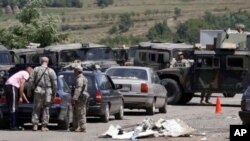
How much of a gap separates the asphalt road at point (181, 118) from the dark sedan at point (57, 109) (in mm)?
310

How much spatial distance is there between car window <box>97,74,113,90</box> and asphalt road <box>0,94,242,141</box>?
961 mm

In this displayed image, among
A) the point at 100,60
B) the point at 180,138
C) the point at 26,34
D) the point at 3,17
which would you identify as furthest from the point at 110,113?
the point at 3,17

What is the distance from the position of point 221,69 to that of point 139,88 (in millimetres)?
7567

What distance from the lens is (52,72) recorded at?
76.6ft

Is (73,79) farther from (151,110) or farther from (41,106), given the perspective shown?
(151,110)

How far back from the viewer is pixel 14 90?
23922 millimetres

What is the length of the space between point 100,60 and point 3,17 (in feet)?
266

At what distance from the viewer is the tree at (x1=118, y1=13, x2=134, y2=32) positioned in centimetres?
13025

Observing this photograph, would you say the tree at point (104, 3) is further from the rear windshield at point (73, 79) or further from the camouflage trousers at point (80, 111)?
the camouflage trousers at point (80, 111)

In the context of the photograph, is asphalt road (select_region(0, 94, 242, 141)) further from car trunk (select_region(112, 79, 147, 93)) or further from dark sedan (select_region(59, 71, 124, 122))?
car trunk (select_region(112, 79, 147, 93))

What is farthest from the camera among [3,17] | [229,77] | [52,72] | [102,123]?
[3,17]

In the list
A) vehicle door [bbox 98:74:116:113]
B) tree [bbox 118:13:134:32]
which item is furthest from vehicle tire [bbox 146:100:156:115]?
tree [bbox 118:13:134:32]

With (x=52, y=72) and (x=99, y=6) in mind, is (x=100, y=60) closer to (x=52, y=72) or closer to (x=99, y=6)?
(x=52, y=72)

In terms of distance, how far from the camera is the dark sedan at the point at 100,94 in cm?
2602
